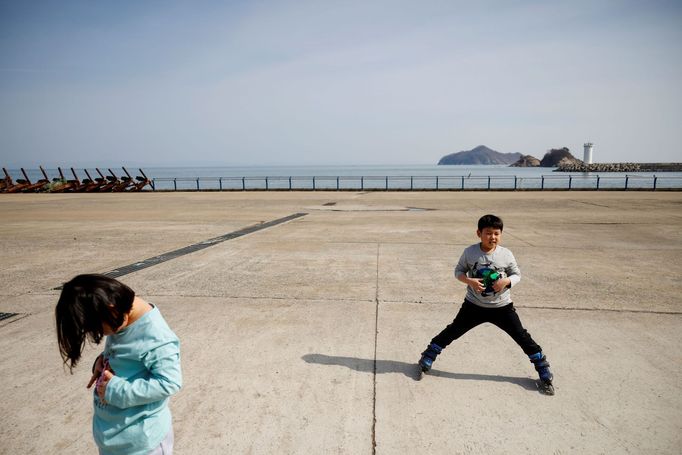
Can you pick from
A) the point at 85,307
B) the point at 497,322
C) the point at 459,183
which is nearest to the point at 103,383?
the point at 85,307

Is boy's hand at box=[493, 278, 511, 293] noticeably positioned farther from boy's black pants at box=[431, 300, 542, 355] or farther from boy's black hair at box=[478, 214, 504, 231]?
boy's black hair at box=[478, 214, 504, 231]

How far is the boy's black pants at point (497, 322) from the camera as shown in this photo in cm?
316

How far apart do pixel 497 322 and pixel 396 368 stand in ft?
3.06

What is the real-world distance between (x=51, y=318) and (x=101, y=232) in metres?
6.82

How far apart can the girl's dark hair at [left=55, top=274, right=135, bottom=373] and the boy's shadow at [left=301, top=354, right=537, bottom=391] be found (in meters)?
2.26

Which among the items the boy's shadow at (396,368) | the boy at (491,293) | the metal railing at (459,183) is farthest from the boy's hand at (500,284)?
the metal railing at (459,183)

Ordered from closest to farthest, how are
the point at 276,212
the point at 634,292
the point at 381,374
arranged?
the point at 381,374 → the point at 634,292 → the point at 276,212

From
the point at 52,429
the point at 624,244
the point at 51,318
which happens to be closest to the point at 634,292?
the point at 624,244

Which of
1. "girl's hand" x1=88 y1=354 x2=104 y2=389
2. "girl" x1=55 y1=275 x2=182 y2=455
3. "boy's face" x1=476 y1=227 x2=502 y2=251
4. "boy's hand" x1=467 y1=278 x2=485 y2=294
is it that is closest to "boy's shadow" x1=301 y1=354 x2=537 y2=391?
"boy's hand" x1=467 y1=278 x2=485 y2=294

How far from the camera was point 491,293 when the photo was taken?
3.12 metres

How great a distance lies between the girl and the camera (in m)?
1.50

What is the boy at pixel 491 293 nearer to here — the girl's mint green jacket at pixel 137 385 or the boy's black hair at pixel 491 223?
the boy's black hair at pixel 491 223

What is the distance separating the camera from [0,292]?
5.54 meters

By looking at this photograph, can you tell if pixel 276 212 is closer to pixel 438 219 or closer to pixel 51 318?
pixel 438 219
